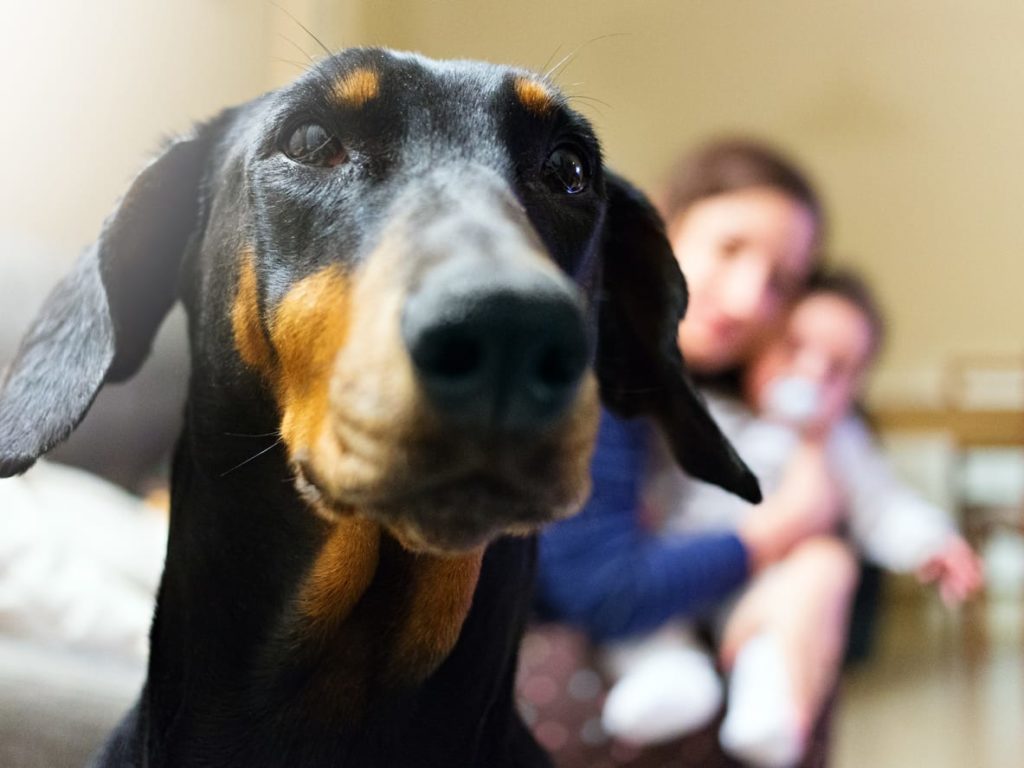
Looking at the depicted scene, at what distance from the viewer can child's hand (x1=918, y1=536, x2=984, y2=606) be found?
161 centimetres

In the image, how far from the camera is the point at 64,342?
0.91 meters

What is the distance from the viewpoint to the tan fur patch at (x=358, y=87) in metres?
0.79

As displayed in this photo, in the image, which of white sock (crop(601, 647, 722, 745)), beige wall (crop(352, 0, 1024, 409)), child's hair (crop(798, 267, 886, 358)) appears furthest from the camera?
child's hair (crop(798, 267, 886, 358))

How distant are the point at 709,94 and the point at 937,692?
1948 mm

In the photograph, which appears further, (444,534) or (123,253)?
(123,253)

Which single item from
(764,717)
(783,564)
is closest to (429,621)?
(764,717)

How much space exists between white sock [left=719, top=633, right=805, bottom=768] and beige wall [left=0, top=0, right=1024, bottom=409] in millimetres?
756

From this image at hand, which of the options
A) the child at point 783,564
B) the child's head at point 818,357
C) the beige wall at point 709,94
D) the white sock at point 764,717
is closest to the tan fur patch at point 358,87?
the beige wall at point 709,94

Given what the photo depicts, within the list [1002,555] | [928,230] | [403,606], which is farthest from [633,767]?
[1002,555]

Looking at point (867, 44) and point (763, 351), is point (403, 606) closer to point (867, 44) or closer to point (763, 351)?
point (763, 351)

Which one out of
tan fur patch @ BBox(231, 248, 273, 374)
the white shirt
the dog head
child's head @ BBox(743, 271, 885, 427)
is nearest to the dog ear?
the dog head

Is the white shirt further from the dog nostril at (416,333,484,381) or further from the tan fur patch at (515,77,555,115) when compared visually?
the dog nostril at (416,333,484,381)

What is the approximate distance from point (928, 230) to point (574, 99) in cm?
247

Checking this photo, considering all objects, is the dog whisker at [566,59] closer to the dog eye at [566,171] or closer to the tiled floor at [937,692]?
the dog eye at [566,171]
